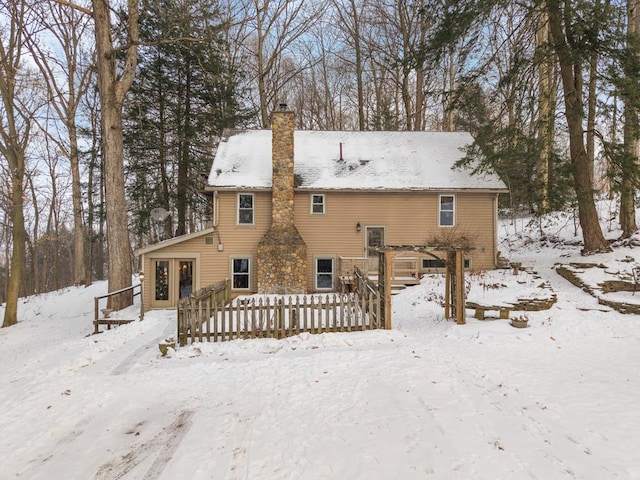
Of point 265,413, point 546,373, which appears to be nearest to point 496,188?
point 546,373

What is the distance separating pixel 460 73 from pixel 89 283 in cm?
2410

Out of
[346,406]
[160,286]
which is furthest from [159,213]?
[346,406]

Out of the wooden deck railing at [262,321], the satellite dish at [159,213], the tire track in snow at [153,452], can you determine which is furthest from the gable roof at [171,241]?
the tire track in snow at [153,452]

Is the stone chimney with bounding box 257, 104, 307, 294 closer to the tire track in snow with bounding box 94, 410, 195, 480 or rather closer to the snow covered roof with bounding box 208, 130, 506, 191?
the snow covered roof with bounding box 208, 130, 506, 191

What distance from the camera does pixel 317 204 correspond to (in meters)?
14.6

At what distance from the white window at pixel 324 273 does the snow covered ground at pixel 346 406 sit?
686 cm

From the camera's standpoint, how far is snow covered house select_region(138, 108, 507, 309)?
534 inches

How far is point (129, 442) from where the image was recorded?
3.81 meters

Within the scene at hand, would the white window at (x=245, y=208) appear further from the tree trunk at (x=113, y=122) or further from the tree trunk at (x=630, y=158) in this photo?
the tree trunk at (x=630, y=158)

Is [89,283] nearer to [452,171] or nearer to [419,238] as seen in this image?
[419,238]

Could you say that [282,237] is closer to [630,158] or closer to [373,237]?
[373,237]

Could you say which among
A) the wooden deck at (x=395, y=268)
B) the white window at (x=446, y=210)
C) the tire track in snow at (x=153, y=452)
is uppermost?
the white window at (x=446, y=210)

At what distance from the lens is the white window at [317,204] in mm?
14547

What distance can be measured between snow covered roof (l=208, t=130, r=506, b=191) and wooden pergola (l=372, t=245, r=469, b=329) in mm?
6420
